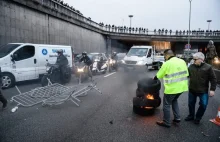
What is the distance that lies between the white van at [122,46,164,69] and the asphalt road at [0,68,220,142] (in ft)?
34.1

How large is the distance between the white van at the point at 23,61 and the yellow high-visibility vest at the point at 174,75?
289 inches

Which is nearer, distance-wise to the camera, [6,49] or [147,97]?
[147,97]

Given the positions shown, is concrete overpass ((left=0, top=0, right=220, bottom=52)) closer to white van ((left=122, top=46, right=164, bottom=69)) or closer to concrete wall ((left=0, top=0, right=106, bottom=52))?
concrete wall ((left=0, top=0, right=106, bottom=52))

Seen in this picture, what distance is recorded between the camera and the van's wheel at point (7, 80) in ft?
29.5

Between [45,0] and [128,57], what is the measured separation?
9633 millimetres

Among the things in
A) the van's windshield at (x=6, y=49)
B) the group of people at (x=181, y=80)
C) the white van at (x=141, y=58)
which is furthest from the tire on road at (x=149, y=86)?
the white van at (x=141, y=58)

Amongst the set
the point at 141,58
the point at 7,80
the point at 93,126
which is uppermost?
the point at 141,58

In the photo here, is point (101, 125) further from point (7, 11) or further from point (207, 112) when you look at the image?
point (7, 11)

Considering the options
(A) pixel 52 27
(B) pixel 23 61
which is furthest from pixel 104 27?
(B) pixel 23 61

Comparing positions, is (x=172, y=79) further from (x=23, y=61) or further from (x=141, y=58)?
(x=141, y=58)

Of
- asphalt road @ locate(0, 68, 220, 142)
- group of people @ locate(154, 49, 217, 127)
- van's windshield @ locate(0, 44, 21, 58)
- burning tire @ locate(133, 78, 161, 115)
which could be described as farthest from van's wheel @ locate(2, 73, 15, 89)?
group of people @ locate(154, 49, 217, 127)

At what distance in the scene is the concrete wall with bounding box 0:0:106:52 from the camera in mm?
14289

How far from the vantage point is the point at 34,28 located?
17812 millimetres

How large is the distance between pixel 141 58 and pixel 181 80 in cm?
1231
